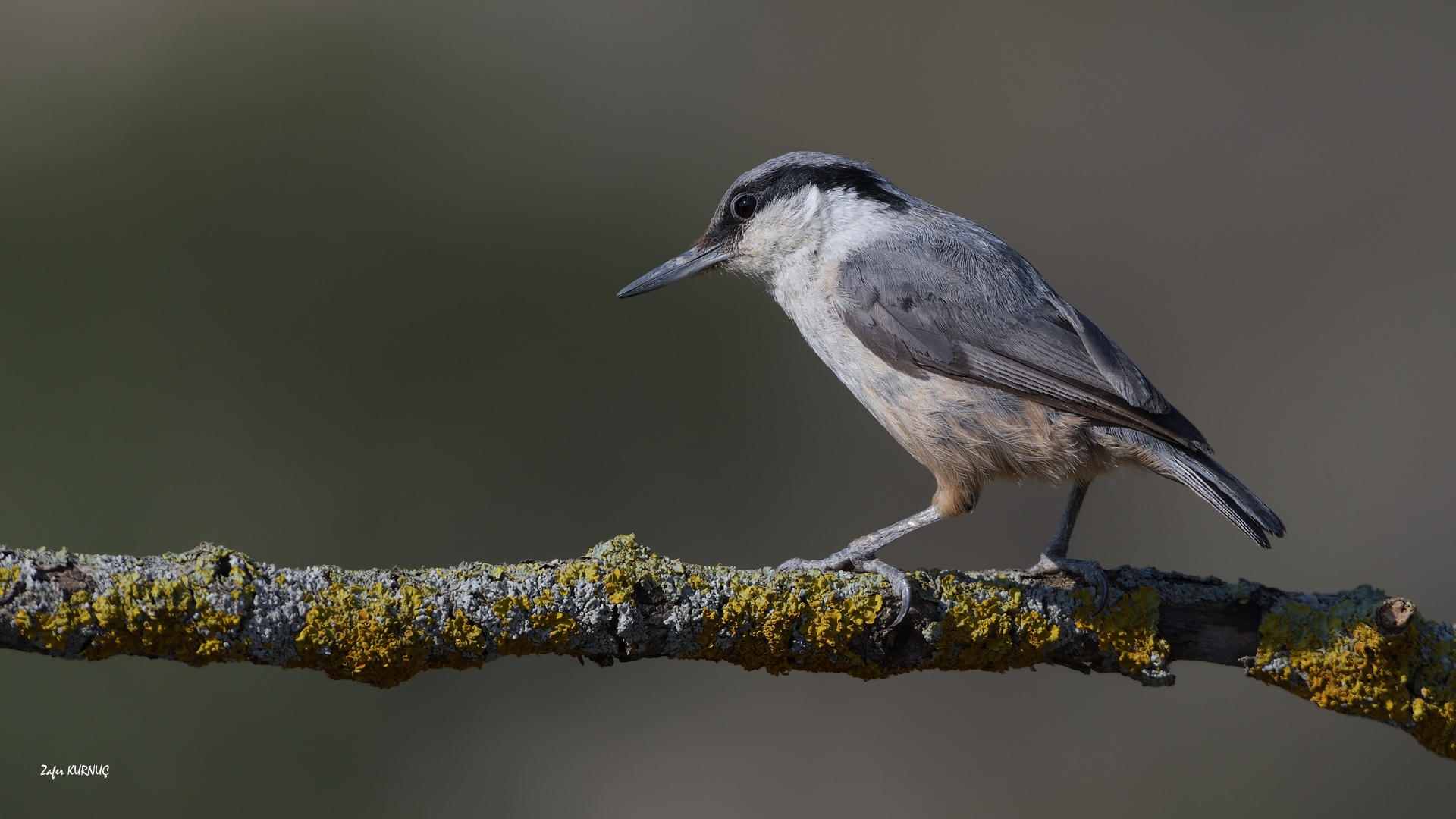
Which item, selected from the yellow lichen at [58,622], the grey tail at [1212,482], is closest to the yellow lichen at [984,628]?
the grey tail at [1212,482]

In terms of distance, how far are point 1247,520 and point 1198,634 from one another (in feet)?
1.09

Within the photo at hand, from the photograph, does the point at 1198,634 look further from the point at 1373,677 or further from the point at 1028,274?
the point at 1028,274

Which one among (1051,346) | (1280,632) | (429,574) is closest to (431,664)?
(429,574)

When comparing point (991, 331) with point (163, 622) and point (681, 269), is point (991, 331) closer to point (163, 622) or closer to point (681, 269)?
point (681, 269)

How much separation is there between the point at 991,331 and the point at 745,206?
100cm

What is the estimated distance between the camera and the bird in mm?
2596

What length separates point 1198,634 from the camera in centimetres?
249

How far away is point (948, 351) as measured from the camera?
279 centimetres

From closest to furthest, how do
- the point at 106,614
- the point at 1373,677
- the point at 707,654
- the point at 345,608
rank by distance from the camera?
the point at 106,614 < the point at 345,608 < the point at 707,654 < the point at 1373,677

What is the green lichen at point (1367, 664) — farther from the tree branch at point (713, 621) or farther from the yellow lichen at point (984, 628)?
the yellow lichen at point (984, 628)

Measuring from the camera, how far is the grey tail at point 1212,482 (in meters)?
2.41

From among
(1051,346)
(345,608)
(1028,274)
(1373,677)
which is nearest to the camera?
(345,608)

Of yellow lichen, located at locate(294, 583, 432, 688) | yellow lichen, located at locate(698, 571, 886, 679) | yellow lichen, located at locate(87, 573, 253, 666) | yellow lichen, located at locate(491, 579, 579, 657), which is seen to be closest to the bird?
yellow lichen, located at locate(698, 571, 886, 679)

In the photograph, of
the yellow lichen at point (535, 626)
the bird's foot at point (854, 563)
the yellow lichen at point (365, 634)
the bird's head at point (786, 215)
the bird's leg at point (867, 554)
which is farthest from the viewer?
the bird's head at point (786, 215)
